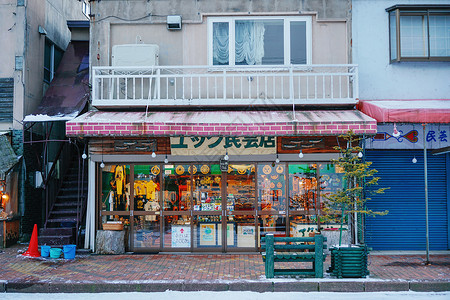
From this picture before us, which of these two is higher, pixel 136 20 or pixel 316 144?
pixel 136 20

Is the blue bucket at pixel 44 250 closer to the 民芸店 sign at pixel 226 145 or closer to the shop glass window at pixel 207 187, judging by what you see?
the shop glass window at pixel 207 187

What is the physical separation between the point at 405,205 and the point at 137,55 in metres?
9.12

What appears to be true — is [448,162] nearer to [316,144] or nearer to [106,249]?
[316,144]

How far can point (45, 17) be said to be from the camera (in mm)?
14852

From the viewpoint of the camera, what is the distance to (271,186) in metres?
12.1

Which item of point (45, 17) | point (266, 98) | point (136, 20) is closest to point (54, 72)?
point (45, 17)

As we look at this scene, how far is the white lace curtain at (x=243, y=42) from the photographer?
12.3 metres

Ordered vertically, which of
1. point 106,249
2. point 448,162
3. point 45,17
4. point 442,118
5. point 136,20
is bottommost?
point 106,249

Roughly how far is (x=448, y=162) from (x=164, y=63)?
9120 millimetres

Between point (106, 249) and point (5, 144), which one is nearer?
point (106, 249)

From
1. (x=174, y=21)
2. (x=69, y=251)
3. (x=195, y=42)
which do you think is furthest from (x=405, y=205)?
(x=69, y=251)

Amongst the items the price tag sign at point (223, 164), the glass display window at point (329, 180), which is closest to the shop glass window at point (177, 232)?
the price tag sign at point (223, 164)

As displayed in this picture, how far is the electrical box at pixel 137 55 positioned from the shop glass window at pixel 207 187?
331 cm

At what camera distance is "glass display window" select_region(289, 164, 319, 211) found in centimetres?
1209
